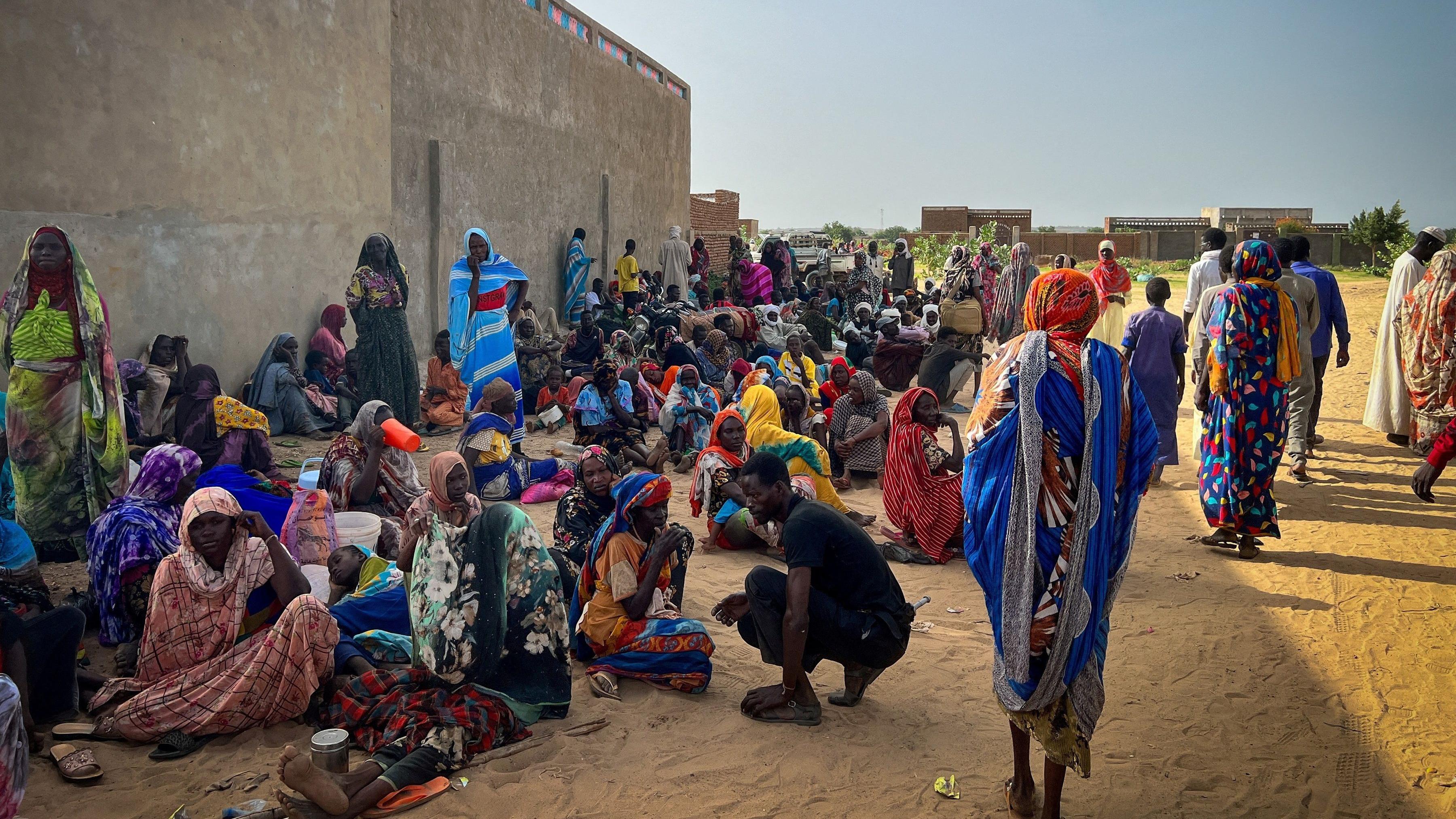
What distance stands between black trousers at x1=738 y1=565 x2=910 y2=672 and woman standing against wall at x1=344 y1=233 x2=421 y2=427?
6.02 metres

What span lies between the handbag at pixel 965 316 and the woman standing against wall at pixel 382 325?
6.58m

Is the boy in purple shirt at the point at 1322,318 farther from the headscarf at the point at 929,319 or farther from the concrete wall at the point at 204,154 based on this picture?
the concrete wall at the point at 204,154

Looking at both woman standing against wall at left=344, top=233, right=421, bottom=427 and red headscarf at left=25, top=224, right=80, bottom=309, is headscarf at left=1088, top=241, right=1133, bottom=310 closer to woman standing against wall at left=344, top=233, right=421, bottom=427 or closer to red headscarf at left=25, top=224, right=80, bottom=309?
woman standing against wall at left=344, top=233, right=421, bottom=427

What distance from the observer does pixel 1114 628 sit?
5309 mm

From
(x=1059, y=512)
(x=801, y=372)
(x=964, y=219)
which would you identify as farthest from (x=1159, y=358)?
(x=964, y=219)

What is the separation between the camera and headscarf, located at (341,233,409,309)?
921cm

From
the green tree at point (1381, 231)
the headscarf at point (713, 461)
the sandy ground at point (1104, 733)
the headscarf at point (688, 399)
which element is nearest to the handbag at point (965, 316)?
the headscarf at point (688, 399)

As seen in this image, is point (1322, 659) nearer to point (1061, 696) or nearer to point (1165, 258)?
point (1061, 696)

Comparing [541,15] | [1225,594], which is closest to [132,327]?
[1225,594]

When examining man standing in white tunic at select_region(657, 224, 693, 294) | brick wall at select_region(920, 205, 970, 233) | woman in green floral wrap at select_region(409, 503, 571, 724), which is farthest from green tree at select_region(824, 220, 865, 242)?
woman in green floral wrap at select_region(409, 503, 571, 724)

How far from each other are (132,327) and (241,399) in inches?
54.2

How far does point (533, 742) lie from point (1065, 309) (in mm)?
2540

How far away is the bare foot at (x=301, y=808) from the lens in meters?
3.35

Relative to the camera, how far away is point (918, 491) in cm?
662
